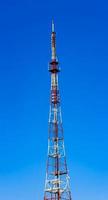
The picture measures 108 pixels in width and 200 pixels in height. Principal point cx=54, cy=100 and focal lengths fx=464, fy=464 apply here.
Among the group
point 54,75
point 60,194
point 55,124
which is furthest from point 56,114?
point 60,194

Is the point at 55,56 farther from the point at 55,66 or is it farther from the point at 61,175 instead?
the point at 61,175

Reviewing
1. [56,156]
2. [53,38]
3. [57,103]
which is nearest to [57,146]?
[56,156]

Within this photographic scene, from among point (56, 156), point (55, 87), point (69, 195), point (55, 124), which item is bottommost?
point (69, 195)

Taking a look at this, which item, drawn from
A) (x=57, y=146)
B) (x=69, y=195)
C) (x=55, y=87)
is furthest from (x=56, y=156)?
(x=55, y=87)

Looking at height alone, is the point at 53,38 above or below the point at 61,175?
above

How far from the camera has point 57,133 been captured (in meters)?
84.4

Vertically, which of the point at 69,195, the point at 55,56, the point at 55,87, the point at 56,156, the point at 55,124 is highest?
the point at 55,56

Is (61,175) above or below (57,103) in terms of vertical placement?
below

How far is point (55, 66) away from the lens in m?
86.0

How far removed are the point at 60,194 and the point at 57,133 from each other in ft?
35.7

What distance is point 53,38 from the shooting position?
8762cm

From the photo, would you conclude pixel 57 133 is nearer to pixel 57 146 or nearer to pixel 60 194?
pixel 57 146

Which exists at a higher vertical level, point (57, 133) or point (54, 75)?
point (54, 75)

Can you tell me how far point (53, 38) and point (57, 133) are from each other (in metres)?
18.0
